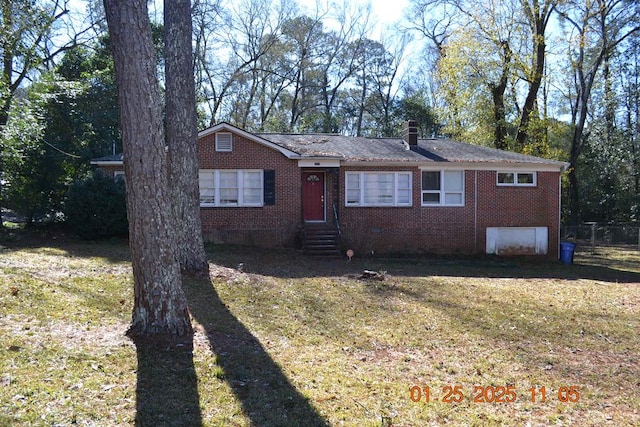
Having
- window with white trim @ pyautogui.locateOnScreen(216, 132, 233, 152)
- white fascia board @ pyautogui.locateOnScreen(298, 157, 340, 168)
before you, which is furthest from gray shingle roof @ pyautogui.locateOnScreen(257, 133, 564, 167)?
window with white trim @ pyautogui.locateOnScreen(216, 132, 233, 152)

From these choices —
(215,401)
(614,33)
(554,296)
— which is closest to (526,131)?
(614,33)

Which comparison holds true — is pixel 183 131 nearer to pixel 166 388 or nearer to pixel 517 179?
pixel 166 388

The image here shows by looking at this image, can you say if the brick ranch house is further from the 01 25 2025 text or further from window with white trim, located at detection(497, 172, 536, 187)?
the 01 25 2025 text

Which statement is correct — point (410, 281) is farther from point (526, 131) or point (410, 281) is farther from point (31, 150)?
point (526, 131)

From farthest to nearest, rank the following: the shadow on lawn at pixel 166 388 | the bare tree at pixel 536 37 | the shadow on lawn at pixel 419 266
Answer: the bare tree at pixel 536 37 → the shadow on lawn at pixel 419 266 → the shadow on lawn at pixel 166 388

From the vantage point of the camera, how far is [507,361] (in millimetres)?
5938

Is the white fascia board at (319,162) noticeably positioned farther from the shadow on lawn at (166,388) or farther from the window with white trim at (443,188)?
the shadow on lawn at (166,388)

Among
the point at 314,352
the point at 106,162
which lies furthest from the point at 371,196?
the point at 314,352

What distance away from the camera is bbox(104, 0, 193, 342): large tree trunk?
5.55 m

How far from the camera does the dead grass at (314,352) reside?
432 centimetres

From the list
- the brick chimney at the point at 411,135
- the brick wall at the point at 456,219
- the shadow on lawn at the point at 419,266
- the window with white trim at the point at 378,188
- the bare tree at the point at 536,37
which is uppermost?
the bare tree at the point at 536,37

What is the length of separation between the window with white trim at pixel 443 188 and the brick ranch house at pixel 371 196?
0.04 meters

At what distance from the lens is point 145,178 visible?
563cm

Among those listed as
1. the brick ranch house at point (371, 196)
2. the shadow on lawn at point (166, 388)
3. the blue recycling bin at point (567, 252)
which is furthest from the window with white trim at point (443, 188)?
the shadow on lawn at point (166, 388)
